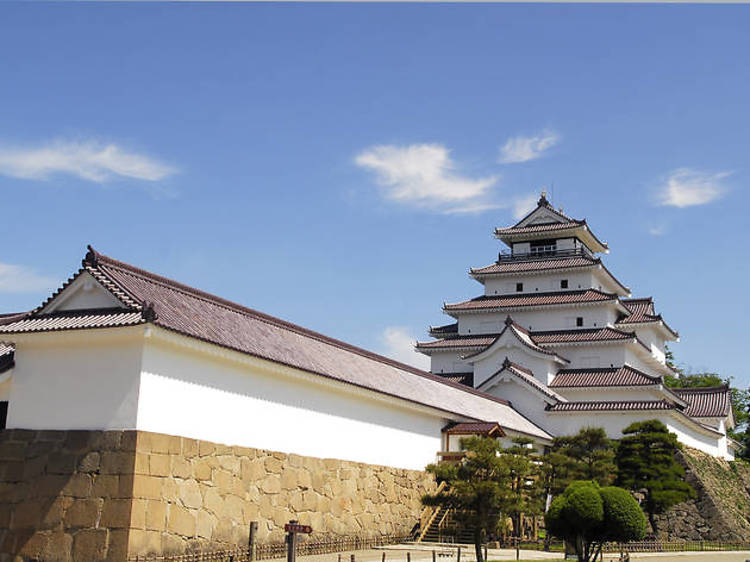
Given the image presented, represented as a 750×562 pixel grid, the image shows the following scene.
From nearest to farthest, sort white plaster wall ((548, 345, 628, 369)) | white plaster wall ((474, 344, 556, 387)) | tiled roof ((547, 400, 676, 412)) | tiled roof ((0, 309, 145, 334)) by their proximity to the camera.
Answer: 1. tiled roof ((0, 309, 145, 334))
2. tiled roof ((547, 400, 676, 412))
3. white plaster wall ((474, 344, 556, 387))
4. white plaster wall ((548, 345, 628, 369))

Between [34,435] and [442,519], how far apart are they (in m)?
15.2

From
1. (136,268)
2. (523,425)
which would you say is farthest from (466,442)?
(523,425)

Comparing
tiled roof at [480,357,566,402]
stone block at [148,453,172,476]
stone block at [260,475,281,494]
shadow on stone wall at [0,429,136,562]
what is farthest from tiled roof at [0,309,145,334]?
tiled roof at [480,357,566,402]

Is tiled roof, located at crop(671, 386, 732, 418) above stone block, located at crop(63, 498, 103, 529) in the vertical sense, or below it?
above

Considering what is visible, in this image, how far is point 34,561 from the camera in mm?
17953

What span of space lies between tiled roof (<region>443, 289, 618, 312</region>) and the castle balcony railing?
289 cm

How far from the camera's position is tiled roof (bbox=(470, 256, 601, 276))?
48.9 metres

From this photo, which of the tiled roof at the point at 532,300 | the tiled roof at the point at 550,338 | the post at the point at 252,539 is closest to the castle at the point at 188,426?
the post at the point at 252,539

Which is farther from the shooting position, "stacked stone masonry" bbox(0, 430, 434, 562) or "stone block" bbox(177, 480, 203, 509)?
"stone block" bbox(177, 480, 203, 509)

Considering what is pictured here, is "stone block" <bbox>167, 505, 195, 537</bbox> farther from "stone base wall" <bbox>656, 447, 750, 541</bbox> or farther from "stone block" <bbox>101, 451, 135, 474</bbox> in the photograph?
"stone base wall" <bbox>656, 447, 750, 541</bbox>

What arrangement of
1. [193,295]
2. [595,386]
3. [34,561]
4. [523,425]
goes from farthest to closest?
1. [595,386]
2. [523,425]
3. [193,295]
4. [34,561]

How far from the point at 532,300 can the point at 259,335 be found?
27939 millimetres

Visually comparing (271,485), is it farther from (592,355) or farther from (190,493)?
(592,355)

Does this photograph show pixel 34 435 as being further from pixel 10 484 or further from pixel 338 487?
pixel 338 487
